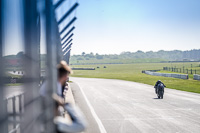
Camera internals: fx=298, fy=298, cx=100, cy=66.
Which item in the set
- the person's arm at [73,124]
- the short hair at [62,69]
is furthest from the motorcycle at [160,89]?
the person's arm at [73,124]

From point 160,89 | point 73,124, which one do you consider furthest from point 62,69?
point 160,89

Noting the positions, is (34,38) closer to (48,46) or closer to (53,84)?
(48,46)

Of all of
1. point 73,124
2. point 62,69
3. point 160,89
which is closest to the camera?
point 73,124

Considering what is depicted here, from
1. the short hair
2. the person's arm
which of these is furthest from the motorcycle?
the person's arm

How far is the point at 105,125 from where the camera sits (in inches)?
441

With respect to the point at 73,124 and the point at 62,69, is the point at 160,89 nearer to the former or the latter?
the point at 62,69

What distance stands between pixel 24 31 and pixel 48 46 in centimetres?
38

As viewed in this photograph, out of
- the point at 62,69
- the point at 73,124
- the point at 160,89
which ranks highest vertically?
the point at 62,69

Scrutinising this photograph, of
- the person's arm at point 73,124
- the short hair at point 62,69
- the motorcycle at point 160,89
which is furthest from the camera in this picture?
the motorcycle at point 160,89

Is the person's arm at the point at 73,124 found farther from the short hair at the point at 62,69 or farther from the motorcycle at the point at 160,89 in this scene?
the motorcycle at the point at 160,89

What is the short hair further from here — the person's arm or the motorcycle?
the motorcycle

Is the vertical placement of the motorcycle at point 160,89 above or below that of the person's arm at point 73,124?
below

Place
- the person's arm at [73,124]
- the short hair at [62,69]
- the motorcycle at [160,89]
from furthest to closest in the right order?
the motorcycle at [160,89] → the short hair at [62,69] → the person's arm at [73,124]

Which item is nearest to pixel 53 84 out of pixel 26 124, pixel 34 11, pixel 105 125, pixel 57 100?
pixel 57 100
